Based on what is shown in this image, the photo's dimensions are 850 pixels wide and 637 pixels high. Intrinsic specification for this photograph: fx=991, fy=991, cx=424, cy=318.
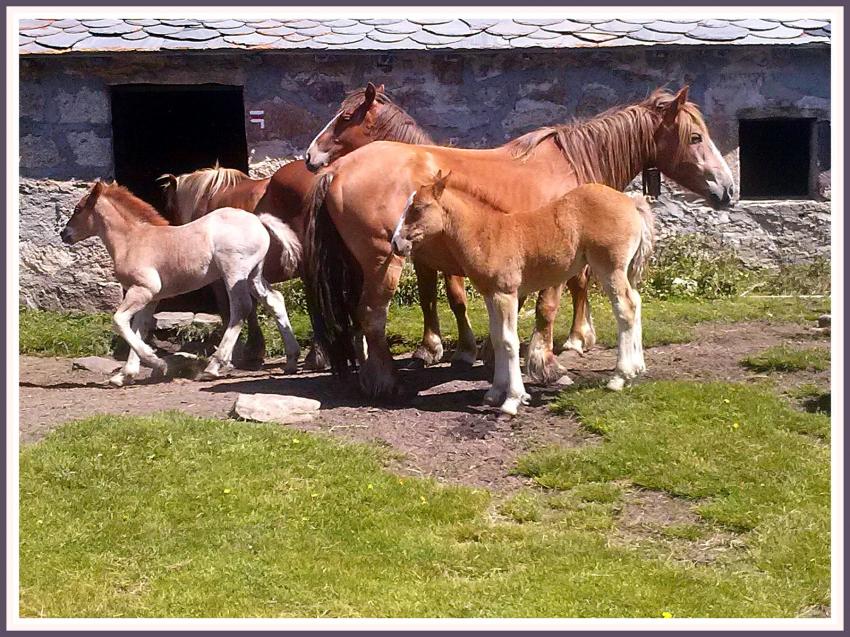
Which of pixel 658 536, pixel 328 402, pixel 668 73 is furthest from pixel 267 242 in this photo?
pixel 668 73

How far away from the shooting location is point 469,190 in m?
7.06

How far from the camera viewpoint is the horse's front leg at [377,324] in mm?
7484

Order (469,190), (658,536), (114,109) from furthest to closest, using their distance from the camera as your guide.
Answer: (114,109), (469,190), (658,536)

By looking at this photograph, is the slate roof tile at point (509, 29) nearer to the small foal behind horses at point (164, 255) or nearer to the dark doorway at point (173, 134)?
the small foal behind horses at point (164, 255)

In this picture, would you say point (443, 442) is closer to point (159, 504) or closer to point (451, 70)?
point (159, 504)

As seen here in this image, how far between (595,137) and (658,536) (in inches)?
153

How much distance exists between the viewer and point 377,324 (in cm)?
758

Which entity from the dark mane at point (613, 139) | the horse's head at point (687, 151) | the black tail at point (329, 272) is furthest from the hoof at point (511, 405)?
the horse's head at point (687, 151)

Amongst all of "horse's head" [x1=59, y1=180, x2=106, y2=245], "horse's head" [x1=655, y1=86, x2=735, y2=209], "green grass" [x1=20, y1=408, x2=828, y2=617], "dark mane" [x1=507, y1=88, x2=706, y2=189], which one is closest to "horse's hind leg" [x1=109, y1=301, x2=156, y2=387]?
"horse's head" [x1=59, y1=180, x2=106, y2=245]

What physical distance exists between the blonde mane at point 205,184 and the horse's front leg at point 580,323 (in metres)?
3.44

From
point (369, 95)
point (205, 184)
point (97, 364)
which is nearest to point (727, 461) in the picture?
point (369, 95)

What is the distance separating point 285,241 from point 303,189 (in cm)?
58

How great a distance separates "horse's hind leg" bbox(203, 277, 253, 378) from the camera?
8.44 m

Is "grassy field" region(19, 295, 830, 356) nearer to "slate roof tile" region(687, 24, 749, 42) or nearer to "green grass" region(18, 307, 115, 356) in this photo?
"green grass" region(18, 307, 115, 356)
